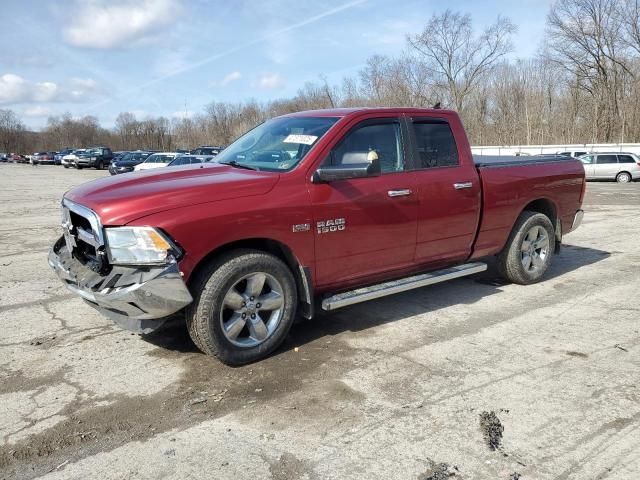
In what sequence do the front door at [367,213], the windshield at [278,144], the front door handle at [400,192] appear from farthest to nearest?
1. the front door handle at [400,192]
2. the windshield at [278,144]
3. the front door at [367,213]

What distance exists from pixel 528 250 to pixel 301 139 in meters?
3.41

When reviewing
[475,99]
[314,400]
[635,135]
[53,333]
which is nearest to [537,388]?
[314,400]

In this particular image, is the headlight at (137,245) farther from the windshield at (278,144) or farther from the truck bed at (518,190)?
the truck bed at (518,190)

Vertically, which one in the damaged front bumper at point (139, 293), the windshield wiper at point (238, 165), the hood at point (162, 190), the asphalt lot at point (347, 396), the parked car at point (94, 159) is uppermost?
the parked car at point (94, 159)

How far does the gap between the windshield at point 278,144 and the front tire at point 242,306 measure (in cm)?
91

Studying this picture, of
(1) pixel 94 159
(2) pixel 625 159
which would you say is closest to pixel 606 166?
(2) pixel 625 159

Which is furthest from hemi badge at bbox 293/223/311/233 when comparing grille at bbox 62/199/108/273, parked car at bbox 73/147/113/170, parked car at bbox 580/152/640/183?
parked car at bbox 73/147/113/170

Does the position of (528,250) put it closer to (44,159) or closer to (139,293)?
(139,293)

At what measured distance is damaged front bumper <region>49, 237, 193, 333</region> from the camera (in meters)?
3.57

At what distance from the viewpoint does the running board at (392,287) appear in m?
4.40

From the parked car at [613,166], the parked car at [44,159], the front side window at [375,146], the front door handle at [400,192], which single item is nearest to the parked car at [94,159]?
the parked car at [44,159]

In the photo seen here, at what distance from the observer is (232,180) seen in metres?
4.10

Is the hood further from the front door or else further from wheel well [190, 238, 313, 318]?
the front door

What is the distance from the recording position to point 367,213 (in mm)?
4582
